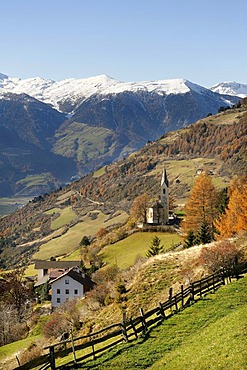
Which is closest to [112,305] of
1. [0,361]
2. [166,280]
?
[166,280]

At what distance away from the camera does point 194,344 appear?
76.5ft

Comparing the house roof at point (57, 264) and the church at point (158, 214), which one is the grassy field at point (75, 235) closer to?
the church at point (158, 214)

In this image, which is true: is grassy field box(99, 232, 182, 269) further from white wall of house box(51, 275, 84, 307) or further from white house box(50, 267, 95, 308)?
white wall of house box(51, 275, 84, 307)

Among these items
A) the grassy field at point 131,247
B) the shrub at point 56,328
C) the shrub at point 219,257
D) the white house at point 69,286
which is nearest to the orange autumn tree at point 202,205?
the grassy field at point 131,247

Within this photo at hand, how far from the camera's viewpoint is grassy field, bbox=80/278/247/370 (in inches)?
816

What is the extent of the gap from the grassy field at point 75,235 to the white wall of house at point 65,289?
71302mm

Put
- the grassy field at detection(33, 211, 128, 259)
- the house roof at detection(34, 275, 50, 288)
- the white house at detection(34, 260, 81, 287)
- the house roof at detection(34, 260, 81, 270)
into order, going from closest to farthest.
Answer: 1. the house roof at detection(34, 275, 50, 288)
2. the white house at detection(34, 260, 81, 287)
3. the house roof at detection(34, 260, 81, 270)
4. the grassy field at detection(33, 211, 128, 259)

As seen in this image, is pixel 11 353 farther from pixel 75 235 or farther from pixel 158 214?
pixel 75 235

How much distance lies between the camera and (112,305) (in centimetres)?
4250

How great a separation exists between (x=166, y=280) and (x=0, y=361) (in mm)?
16904

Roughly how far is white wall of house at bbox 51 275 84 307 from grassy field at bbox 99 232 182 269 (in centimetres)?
861

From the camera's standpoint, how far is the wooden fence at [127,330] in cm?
2391

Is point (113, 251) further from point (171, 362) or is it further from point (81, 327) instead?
point (171, 362)

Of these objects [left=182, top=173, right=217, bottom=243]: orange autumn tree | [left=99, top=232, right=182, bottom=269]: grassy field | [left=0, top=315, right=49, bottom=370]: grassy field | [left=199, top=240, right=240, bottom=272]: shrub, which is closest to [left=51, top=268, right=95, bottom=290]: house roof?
[left=99, top=232, right=182, bottom=269]: grassy field
